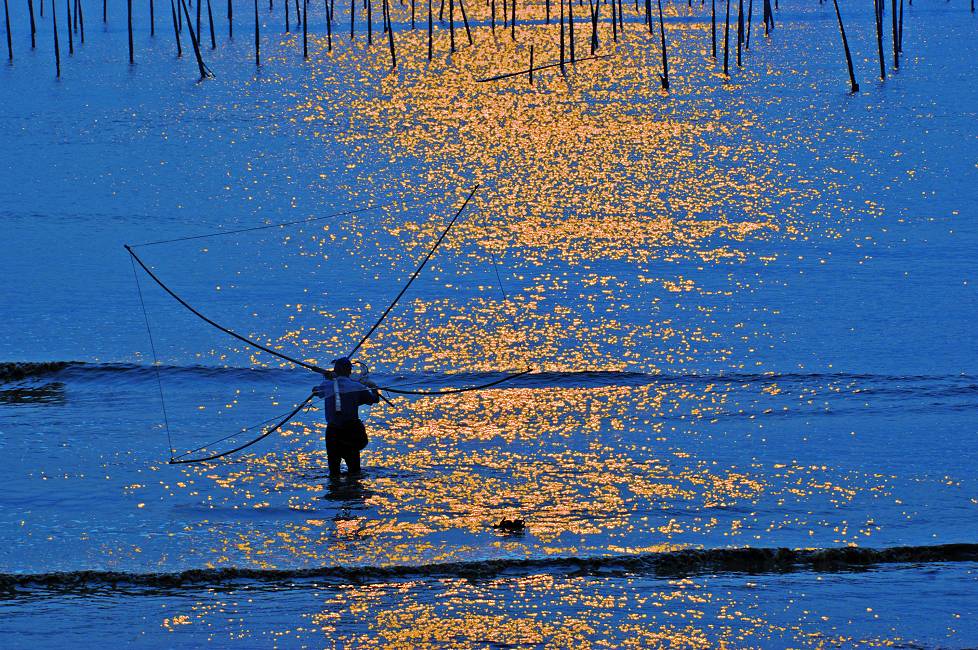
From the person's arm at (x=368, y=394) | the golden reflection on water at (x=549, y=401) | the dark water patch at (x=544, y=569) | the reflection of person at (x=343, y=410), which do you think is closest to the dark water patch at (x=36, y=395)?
the golden reflection on water at (x=549, y=401)

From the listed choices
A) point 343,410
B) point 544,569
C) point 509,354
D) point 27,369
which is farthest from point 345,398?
point 27,369

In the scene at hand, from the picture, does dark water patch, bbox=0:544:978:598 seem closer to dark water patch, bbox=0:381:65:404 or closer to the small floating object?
the small floating object

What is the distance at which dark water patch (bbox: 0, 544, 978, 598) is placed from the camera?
988 cm

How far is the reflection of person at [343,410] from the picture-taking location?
11.9 meters

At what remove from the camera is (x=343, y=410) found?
11922 millimetres

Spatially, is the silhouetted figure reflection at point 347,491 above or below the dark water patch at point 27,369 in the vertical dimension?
below

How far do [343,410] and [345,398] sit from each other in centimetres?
11

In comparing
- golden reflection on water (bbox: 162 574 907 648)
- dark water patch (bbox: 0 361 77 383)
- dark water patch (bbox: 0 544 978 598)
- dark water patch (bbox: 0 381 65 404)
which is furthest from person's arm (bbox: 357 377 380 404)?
dark water patch (bbox: 0 361 77 383)

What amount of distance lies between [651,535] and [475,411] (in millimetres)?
4211

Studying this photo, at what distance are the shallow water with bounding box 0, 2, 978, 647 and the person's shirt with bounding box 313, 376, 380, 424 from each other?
64 cm

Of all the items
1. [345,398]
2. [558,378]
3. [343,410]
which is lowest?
Result: [558,378]

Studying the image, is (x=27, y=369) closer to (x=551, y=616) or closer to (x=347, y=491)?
(x=347, y=491)

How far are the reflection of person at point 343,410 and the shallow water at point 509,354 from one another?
0.33 metres

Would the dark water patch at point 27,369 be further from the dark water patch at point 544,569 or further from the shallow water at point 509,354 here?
the dark water patch at point 544,569
